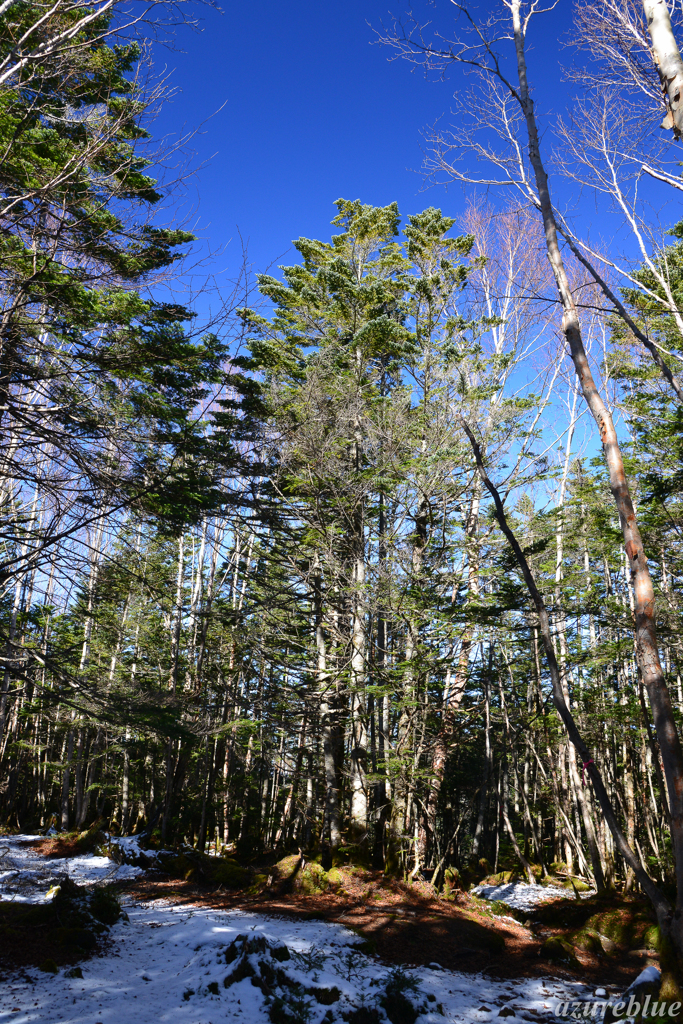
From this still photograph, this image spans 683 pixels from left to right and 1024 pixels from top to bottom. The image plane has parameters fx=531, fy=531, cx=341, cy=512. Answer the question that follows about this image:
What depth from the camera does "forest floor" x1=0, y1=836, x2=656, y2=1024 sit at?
Result: 16.8 ft

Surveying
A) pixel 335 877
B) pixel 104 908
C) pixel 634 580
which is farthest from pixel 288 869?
pixel 634 580

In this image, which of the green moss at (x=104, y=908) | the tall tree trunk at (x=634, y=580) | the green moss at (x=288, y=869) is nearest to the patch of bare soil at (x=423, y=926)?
the green moss at (x=288, y=869)

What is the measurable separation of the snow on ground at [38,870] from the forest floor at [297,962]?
0.06 m

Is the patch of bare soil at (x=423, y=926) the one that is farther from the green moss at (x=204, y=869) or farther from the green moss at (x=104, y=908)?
the green moss at (x=104, y=908)

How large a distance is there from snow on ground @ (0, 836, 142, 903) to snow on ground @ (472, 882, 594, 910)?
7895mm

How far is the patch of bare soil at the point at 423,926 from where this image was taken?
6921 millimetres

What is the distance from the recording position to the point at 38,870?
10570mm

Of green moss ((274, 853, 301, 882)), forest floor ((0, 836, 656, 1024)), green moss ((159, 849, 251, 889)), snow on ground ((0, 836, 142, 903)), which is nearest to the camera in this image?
forest floor ((0, 836, 656, 1024))

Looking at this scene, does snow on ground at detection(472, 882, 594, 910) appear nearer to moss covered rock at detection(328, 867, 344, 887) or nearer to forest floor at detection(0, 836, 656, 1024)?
forest floor at detection(0, 836, 656, 1024)

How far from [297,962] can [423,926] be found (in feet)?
9.52

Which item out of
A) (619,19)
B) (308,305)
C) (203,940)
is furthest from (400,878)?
(308,305)

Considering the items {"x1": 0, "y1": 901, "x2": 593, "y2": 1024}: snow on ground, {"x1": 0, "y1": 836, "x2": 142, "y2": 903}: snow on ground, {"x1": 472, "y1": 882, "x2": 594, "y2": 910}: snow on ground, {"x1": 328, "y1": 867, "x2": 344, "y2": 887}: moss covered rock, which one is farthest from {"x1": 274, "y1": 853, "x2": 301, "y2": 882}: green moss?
{"x1": 472, "y1": 882, "x2": 594, "y2": 910}: snow on ground

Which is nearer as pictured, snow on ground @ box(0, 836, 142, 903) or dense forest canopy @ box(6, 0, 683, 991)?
dense forest canopy @ box(6, 0, 683, 991)

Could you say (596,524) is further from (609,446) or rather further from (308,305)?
(308,305)
